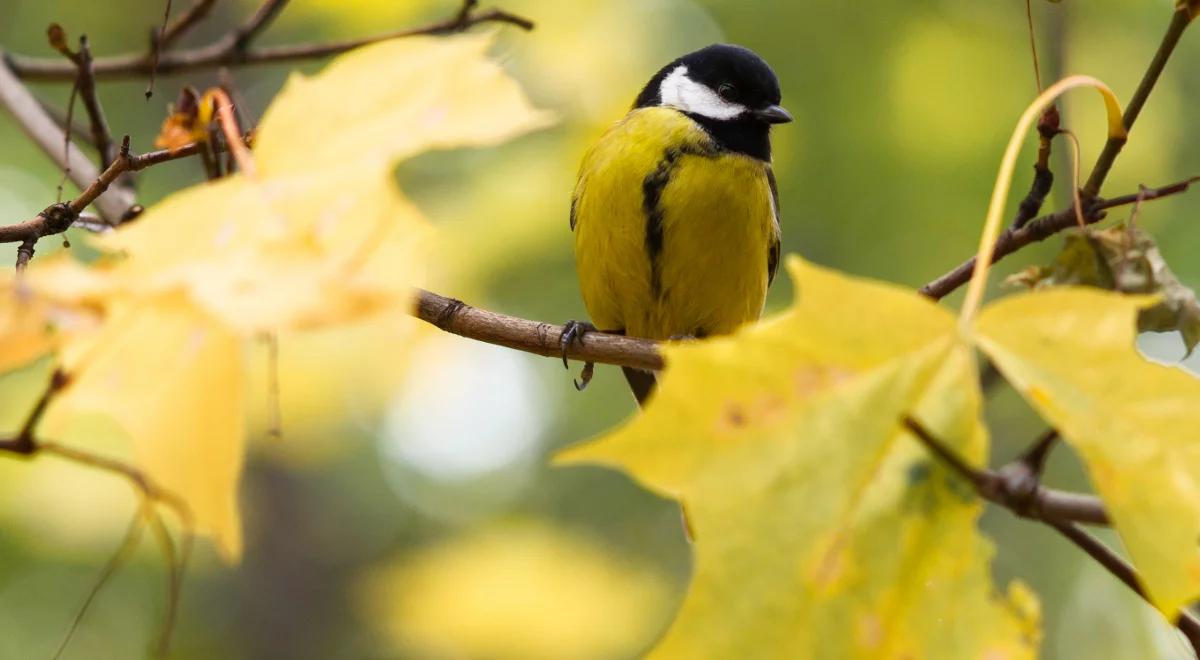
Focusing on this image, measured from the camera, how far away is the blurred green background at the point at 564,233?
5.29 m

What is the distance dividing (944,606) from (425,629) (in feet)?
18.3

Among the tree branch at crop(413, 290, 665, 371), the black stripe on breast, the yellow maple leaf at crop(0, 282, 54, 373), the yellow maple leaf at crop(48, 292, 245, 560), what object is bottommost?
the black stripe on breast

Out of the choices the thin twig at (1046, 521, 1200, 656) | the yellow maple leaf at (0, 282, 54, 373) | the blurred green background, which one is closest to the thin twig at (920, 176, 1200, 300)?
the thin twig at (1046, 521, 1200, 656)

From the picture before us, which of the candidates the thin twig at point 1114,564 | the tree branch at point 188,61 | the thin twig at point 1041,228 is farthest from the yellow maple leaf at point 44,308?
the tree branch at point 188,61

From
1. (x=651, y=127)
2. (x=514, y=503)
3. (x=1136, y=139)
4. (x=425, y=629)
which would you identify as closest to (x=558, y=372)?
(x=514, y=503)

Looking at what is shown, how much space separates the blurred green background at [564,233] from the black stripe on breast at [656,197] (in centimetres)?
116

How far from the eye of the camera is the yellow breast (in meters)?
3.24

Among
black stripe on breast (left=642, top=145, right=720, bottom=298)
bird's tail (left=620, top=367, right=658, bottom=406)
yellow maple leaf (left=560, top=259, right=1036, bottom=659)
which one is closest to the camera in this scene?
yellow maple leaf (left=560, top=259, right=1036, bottom=659)

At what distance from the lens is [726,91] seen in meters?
3.67

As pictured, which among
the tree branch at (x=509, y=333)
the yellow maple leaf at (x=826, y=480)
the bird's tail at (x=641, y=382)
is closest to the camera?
the yellow maple leaf at (x=826, y=480)

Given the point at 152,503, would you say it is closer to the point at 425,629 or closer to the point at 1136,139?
the point at 1136,139

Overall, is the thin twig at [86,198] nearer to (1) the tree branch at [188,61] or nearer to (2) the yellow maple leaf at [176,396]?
(2) the yellow maple leaf at [176,396]

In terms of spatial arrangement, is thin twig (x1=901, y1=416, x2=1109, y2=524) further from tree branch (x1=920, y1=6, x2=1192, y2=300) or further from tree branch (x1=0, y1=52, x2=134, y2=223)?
tree branch (x1=0, y1=52, x2=134, y2=223)

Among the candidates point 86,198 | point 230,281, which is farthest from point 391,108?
point 86,198
